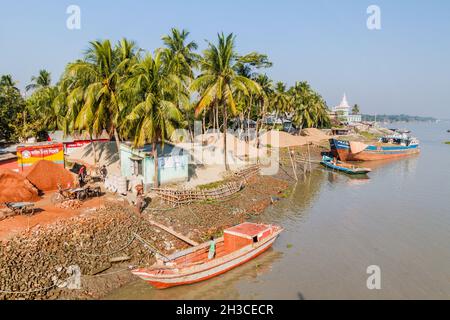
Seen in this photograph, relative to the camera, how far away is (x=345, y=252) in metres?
A: 20.4

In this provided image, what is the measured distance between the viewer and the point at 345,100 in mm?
174625

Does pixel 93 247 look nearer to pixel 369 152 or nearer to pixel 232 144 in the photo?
pixel 232 144

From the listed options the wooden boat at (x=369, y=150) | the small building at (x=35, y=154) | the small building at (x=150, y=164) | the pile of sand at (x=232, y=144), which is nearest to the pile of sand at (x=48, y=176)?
the small building at (x=35, y=154)

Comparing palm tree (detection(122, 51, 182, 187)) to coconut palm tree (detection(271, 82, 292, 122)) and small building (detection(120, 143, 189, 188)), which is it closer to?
small building (detection(120, 143, 189, 188))

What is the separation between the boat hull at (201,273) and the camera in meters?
14.1

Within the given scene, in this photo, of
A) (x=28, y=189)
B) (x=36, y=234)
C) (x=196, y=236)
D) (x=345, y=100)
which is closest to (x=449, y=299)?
(x=196, y=236)

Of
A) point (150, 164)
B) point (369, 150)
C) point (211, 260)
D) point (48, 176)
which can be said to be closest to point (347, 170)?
point (369, 150)

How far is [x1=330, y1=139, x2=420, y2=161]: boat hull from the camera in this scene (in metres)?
56.5

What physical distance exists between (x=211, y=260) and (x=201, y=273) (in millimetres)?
825

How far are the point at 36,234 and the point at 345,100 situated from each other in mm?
180708

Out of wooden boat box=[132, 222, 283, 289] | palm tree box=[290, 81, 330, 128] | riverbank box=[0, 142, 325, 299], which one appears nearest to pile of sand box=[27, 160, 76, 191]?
riverbank box=[0, 142, 325, 299]

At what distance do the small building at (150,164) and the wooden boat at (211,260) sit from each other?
9.43 m

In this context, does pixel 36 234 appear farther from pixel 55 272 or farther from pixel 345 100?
pixel 345 100

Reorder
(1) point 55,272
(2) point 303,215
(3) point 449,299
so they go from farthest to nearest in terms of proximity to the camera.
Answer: (2) point 303,215 → (3) point 449,299 → (1) point 55,272
